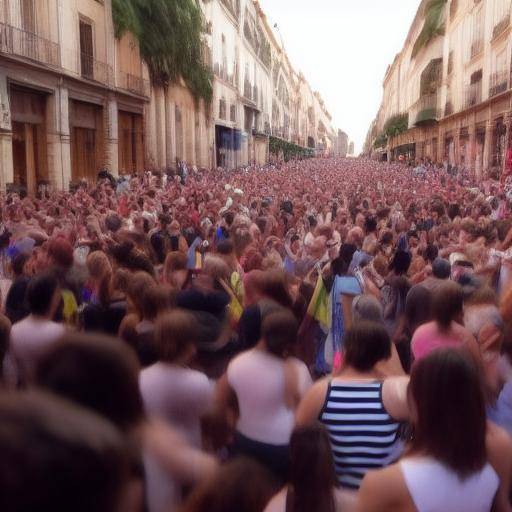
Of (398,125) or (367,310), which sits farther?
(398,125)

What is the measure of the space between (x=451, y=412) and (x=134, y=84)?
2941cm

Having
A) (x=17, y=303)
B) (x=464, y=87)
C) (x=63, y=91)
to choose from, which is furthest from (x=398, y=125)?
(x=17, y=303)

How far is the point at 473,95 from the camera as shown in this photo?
41.6m

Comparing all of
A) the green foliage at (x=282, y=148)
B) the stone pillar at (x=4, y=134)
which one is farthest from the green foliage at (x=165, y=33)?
the green foliage at (x=282, y=148)

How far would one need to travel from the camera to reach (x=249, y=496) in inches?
95.0

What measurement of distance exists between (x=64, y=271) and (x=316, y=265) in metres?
2.81

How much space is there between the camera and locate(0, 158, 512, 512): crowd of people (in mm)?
1300

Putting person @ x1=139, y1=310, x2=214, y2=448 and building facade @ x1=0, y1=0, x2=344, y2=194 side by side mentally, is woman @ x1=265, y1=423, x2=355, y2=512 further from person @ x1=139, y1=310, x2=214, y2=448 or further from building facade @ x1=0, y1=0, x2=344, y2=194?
building facade @ x1=0, y1=0, x2=344, y2=194

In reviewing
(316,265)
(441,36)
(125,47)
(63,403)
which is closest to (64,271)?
(316,265)

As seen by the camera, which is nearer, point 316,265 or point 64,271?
point 64,271

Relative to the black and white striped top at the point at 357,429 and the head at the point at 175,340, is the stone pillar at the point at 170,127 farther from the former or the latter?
the black and white striped top at the point at 357,429

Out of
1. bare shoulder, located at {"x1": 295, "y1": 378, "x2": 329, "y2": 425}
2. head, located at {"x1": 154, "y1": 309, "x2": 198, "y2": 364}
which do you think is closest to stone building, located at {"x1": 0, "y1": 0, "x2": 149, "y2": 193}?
head, located at {"x1": 154, "y1": 309, "x2": 198, "y2": 364}

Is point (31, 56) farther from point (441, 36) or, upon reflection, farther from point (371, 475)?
point (441, 36)

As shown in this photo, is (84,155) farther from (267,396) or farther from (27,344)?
(267,396)
